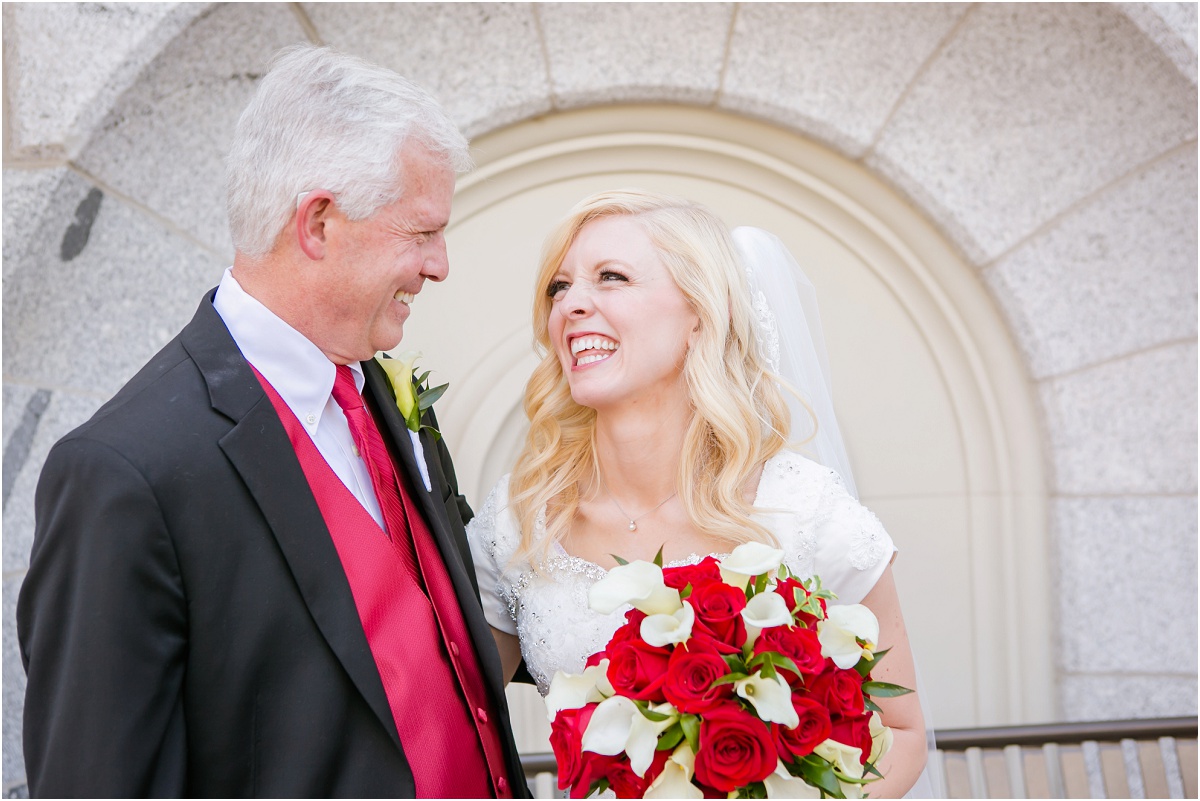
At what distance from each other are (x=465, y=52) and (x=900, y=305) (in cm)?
207

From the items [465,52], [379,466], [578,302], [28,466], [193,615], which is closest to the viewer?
[193,615]

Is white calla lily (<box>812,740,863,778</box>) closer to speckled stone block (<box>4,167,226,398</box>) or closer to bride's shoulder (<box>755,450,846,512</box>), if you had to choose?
bride's shoulder (<box>755,450,846,512</box>)

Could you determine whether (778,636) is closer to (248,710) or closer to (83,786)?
(248,710)

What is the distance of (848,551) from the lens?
7.72 ft

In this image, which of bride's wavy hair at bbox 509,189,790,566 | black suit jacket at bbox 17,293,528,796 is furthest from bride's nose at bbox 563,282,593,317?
black suit jacket at bbox 17,293,528,796

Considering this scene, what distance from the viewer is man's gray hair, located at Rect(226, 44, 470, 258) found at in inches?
75.9

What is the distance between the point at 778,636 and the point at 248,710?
3.02ft

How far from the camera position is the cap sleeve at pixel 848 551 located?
2352 millimetres

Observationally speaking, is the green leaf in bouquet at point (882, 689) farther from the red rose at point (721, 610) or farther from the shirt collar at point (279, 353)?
the shirt collar at point (279, 353)

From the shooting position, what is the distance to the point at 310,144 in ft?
6.35

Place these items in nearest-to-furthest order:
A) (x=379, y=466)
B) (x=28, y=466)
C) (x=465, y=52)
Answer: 1. (x=379, y=466)
2. (x=28, y=466)
3. (x=465, y=52)

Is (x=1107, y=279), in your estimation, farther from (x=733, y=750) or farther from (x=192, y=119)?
(x=192, y=119)

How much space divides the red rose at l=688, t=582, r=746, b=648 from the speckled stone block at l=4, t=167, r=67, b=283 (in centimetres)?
266

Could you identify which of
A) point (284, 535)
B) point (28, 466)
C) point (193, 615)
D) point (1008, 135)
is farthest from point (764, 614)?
point (1008, 135)
